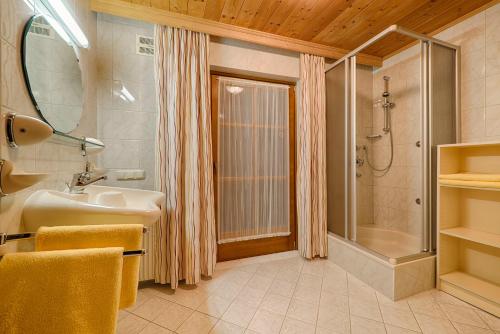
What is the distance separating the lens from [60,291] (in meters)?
0.56

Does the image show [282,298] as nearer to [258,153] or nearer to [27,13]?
[258,153]

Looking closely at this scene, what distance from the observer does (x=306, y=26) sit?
1955 millimetres

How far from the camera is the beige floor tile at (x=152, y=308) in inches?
55.4

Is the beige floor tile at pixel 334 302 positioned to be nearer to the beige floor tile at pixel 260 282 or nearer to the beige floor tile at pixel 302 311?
the beige floor tile at pixel 302 311

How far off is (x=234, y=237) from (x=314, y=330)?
108 cm

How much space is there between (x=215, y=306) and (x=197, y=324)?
0.19 metres

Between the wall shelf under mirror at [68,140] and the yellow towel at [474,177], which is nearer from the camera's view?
the wall shelf under mirror at [68,140]

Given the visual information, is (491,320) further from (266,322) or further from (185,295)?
(185,295)

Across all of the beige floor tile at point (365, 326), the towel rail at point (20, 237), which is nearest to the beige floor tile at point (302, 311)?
the beige floor tile at point (365, 326)

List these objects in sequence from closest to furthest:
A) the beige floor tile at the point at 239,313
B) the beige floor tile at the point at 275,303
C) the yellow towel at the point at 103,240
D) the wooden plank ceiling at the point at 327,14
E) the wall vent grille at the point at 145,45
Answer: the yellow towel at the point at 103,240
the beige floor tile at the point at 239,313
the beige floor tile at the point at 275,303
the wooden plank ceiling at the point at 327,14
the wall vent grille at the point at 145,45

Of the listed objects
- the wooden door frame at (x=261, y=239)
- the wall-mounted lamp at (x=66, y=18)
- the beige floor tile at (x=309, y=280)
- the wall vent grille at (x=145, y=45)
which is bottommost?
the beige floor tile at (x=309, y=280)

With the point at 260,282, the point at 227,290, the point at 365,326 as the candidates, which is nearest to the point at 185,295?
the point at 227,290

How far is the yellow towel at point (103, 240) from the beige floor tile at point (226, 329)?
2.48 ft

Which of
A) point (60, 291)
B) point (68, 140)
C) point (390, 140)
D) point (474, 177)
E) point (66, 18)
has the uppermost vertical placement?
point (66, 18)
